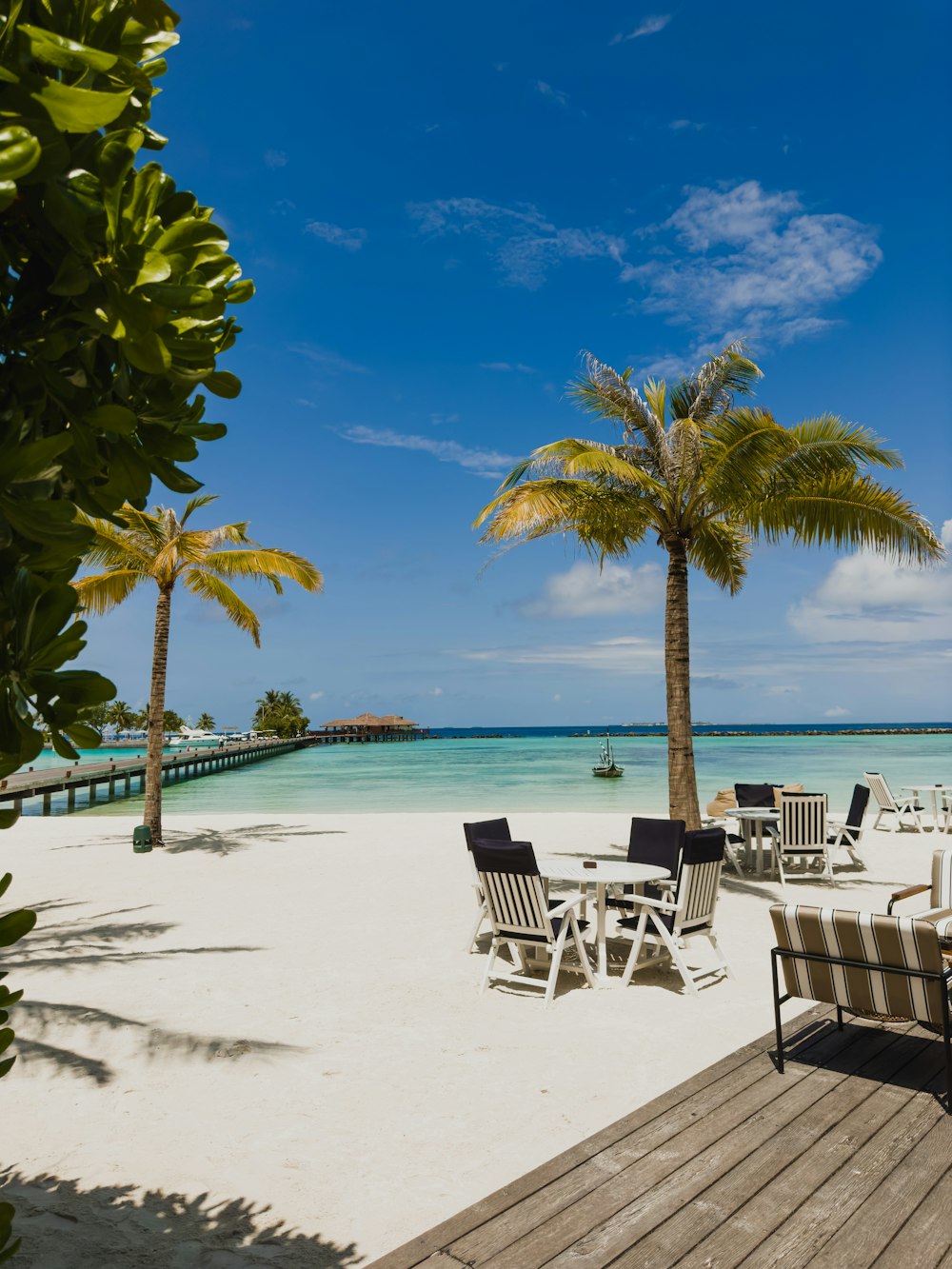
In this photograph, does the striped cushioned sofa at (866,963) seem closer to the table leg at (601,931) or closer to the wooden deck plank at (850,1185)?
the wooden deck plank at (850,1185)

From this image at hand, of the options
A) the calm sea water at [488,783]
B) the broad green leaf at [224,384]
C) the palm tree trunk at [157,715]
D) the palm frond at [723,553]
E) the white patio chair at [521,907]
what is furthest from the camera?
the calm sea water at [488,783]

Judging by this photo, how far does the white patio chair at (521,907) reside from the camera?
216 inches

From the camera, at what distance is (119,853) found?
40.9 ft

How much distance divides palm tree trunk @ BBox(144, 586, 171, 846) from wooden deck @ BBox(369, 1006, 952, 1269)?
11077 mm

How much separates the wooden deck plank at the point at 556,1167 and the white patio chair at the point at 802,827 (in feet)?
18.1

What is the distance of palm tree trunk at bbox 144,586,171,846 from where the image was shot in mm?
13227

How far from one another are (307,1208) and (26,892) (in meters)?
7.92

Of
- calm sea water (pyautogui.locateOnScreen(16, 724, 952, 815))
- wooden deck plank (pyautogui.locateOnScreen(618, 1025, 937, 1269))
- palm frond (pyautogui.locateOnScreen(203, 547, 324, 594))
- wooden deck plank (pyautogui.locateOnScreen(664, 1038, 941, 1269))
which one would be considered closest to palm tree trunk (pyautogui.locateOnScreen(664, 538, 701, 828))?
wooden deck plank (pyautogui.locateOnScreen(664, 1038, 941, 1269))

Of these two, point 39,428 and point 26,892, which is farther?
point 26,892

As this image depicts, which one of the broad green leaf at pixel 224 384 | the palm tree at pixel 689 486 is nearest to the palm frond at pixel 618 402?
the palm tree at pixel 689 486

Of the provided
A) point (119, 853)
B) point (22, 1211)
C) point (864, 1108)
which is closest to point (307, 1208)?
point (22, 1211)

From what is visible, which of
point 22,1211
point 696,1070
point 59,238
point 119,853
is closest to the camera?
point 59,238

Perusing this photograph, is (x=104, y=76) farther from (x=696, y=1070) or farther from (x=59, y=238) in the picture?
(x=696, y=1070)

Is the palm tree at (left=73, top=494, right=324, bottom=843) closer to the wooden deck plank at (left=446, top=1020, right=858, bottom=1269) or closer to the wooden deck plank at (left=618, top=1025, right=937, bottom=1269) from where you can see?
the wooden deck plank at (left=446, top=1020, right=858, bottom=1269)
